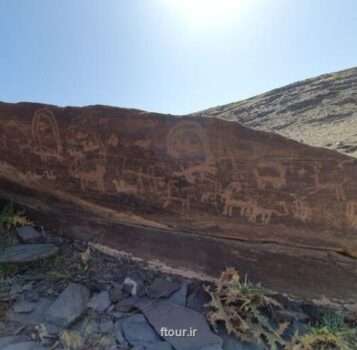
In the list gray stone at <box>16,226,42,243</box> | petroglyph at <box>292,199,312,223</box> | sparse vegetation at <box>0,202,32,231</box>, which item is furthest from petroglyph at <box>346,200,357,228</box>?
sparse vegetation at <box>0,202,32,231</box>

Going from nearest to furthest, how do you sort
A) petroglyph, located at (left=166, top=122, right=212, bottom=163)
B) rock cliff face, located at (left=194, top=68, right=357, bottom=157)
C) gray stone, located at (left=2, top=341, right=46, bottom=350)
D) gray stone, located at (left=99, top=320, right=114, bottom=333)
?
1. gray stone, located at (left=2, top=341, right=46, bottom=350)
2. gray stone, located at (left=99, top=320, right=114, bottom=333)
3. petroglyph, located at (left=166, top=122, right=212, bottom=163)
4. rock cliff face, located at (left=194, top=68, right=357, bottom=157)

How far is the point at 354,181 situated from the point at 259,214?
2.62 feet

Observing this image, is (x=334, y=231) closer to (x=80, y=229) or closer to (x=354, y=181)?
(x=354, y=181)

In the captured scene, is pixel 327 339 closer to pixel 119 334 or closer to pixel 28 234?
pixel 119 334

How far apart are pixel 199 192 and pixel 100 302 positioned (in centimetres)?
125

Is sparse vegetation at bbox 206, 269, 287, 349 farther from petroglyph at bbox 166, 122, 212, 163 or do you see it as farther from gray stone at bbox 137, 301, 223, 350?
petroglyph at bbox 166, 122, 212, 163

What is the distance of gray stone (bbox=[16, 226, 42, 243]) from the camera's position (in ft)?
12.4

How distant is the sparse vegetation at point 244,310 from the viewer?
282cm


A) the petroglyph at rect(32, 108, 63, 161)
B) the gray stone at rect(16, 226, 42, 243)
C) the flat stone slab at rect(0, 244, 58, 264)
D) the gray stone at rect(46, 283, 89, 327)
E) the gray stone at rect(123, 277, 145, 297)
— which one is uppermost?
the petroglyph at rect(32, 108, 63, 161)

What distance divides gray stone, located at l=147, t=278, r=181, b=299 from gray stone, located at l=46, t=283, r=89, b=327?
1.79 ft

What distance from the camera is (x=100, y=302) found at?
3.04 meters

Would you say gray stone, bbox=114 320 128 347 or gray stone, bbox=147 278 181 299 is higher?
gray stone, bbox=147 278 181 299

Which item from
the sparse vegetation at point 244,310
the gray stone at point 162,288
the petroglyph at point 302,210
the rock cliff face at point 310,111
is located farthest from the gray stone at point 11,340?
the rock cliff face at point 310,111

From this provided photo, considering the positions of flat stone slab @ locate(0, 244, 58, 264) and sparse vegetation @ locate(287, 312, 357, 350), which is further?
flat stone slab @ locate(0, 244, 58, 264)
